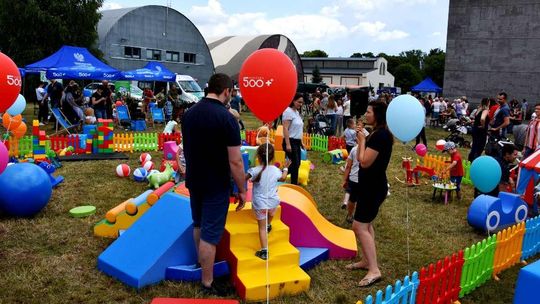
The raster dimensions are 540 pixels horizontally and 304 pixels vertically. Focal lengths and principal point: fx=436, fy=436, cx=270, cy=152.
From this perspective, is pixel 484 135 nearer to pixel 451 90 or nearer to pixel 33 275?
pixel 33 275

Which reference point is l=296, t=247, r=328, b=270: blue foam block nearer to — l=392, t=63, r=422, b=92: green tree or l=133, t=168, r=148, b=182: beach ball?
l=133, t=168, r=148, b=182: beach ball

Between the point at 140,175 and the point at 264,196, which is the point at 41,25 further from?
the point at 264,196

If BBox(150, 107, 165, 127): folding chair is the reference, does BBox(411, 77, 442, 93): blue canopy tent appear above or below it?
above

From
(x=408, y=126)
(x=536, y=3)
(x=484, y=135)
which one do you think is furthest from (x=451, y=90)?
(x=408, y=126)

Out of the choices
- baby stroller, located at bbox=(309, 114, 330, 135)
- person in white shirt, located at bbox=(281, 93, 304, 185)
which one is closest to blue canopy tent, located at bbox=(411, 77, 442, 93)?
baby stroller, located at bbox=(309, 114, 330, 135)

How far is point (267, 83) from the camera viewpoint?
14.6ft

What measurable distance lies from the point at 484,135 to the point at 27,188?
8.93 meters

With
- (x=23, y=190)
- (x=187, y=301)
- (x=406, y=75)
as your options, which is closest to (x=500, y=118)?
(x=187, y=301)

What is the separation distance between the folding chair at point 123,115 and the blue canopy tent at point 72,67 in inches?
46.1

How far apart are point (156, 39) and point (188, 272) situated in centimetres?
3183

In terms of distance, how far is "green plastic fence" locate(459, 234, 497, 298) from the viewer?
13.8ft

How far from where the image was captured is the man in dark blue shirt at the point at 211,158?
3611 millimetres

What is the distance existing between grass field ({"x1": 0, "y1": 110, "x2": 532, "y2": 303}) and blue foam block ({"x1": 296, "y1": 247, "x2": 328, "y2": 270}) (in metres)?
0.08

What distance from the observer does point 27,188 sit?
579cm
